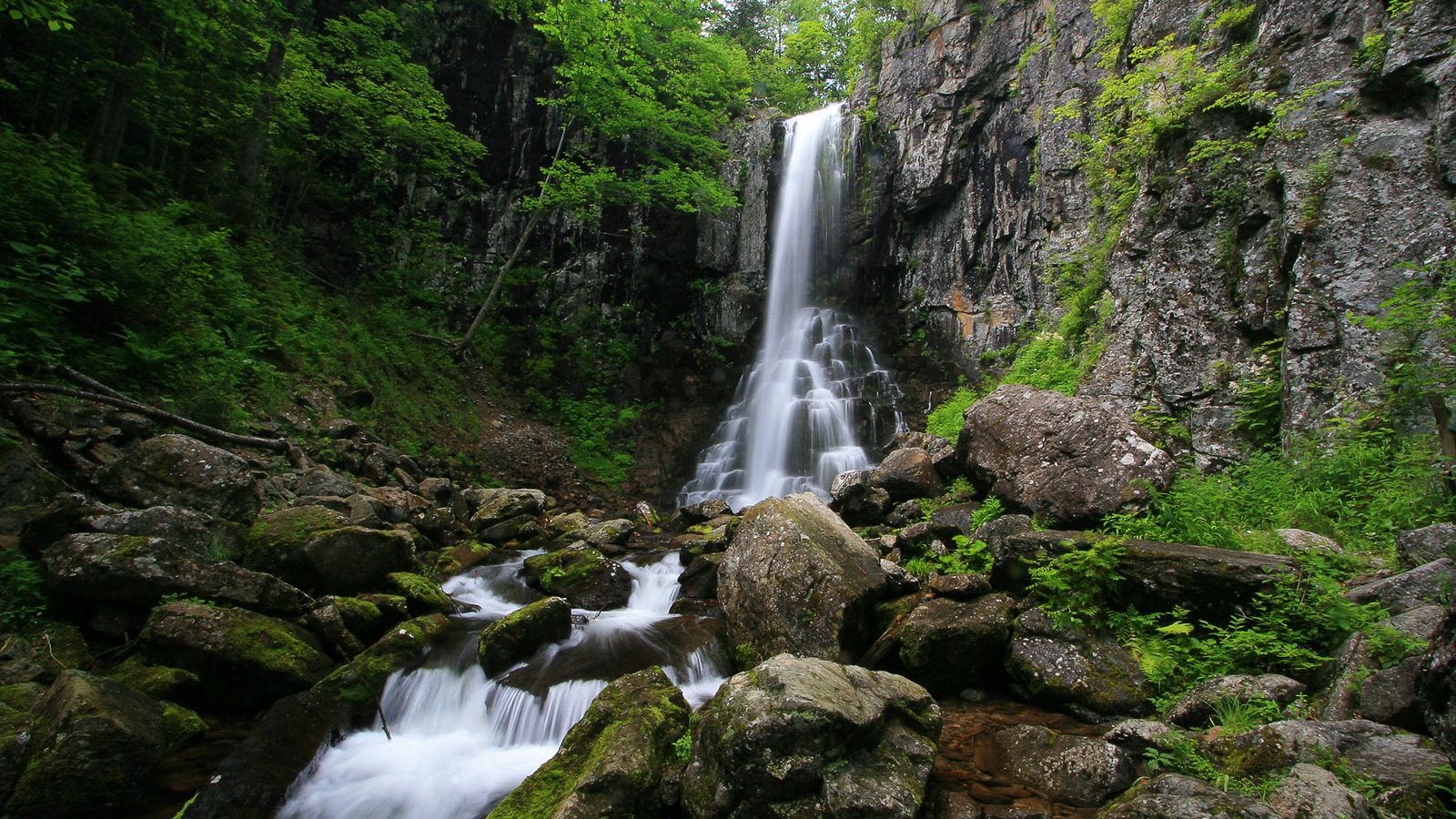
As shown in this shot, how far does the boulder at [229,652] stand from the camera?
15.6 ft

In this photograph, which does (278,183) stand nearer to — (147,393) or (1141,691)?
(147,393)

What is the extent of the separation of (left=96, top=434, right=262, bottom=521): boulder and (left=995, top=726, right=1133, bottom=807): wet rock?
7.72 meters

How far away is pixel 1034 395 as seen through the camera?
8.08 meters

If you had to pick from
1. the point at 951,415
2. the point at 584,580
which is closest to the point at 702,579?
the point at 584,580

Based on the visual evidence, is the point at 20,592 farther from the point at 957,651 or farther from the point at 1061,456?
the point at 1061,456

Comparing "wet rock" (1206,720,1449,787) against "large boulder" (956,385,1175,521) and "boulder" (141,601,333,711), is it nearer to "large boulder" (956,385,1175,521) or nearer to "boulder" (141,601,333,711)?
"large boulder" (956,385,1175,521)

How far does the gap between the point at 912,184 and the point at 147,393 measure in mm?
17853

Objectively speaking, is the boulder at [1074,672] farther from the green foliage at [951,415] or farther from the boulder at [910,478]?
the green foliage at [951,415]

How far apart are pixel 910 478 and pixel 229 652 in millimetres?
8351

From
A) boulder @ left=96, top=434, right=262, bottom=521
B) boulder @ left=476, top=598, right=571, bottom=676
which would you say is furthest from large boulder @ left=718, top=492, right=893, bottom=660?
boulder @ left=96, top=434, right=262, bottom=521

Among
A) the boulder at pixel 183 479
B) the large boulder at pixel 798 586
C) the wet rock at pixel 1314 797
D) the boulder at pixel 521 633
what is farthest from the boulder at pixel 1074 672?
the boulder at pixel 183 479

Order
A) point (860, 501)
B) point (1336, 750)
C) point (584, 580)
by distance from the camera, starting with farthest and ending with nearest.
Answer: point (860, 501) < point (584, 580) < point (1336, 750)

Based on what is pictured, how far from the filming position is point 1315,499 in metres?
5.46

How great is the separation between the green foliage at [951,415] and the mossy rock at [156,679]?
457 inches
